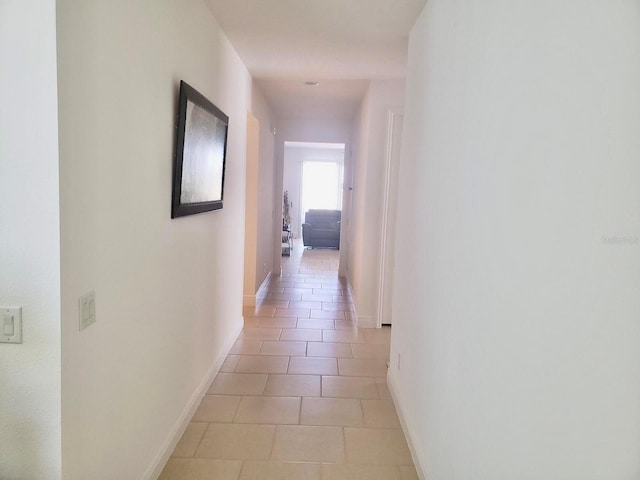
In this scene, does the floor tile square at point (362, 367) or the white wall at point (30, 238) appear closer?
the white wall at point (30, 238)

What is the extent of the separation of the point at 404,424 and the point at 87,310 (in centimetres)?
186

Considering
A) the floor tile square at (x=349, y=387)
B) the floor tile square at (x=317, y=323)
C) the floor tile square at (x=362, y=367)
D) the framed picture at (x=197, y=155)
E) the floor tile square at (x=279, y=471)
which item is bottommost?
the floor tile square at (x=279, y=471)

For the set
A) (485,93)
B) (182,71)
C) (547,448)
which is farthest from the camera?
(182,71)

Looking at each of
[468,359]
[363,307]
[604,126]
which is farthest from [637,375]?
[363,307]

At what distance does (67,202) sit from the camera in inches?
49.5

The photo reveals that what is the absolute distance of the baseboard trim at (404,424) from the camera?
2.16 m

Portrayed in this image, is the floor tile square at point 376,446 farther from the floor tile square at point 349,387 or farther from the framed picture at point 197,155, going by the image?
the framed picture at point 197,155

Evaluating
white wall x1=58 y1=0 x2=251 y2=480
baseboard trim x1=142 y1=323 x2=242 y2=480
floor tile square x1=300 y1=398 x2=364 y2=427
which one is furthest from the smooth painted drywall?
floor tile square x1=300 y1=398 x2=364 y2=427

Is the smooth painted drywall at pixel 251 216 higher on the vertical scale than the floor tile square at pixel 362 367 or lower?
higher

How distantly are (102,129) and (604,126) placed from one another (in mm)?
1380

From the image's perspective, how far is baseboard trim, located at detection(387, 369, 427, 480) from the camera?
2.16 meters

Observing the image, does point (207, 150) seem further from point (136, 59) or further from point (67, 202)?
point (67, 202)

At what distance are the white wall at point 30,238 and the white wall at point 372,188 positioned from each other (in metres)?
3.40

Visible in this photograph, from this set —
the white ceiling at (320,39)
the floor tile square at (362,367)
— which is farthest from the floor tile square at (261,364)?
the white ceiling at (320,39)
